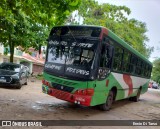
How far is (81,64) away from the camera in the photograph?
9.17 m

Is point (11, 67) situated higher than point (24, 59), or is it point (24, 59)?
point (24, 59)

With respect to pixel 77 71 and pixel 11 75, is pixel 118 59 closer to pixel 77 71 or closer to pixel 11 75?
pixel 77 71

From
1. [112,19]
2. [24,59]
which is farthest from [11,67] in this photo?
[24,59]

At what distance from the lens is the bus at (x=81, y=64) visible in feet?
29.7

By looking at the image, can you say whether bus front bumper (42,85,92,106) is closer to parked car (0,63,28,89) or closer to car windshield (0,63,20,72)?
parked car (0,63,28,89)

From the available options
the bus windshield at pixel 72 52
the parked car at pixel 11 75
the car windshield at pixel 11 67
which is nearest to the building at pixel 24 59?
the car windshield at pixel 11 67

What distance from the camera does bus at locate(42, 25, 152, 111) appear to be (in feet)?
29.7

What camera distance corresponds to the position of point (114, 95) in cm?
1197

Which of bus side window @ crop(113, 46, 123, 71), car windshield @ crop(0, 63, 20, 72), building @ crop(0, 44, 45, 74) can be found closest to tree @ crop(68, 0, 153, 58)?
building @ crop(0, 44, 45, 74)

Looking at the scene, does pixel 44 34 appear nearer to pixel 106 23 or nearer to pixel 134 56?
pixel 106 23

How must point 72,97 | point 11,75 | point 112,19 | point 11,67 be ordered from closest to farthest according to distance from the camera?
1. point 72,97
2. point 11,75
3. point 11,67
4. point 112,19

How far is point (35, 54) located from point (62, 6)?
5531 cm

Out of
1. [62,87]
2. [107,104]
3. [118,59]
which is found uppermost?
[118,59]

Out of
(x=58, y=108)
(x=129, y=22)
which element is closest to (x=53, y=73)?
(x=58, y=108)
